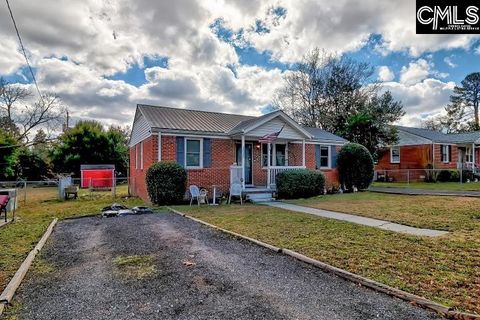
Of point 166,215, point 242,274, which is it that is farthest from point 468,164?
point 242,274

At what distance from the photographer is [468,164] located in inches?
1054

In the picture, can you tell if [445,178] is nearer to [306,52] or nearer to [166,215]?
[306,52]

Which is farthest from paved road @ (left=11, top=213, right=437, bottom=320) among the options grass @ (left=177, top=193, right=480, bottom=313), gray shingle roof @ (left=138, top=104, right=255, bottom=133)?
gray shingle roof @ (left=138, top=104, right=255, bottom=133)

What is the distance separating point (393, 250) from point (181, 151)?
31.0 feet

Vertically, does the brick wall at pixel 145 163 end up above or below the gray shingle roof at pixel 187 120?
below

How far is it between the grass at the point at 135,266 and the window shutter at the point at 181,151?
7768 millimetres

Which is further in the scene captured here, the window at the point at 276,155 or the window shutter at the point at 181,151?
the window at the point at 276,155

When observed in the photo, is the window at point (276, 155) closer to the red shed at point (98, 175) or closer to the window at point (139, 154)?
the window at point (139, 154)

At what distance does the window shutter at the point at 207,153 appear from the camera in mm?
13180

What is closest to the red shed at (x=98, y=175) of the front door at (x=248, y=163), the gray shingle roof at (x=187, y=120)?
the gray shingle roof at (x=187, y=120)

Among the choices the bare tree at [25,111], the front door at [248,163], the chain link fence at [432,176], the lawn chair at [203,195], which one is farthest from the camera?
the bare tree at [25,111]

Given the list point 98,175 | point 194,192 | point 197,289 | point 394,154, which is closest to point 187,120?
point 194,192

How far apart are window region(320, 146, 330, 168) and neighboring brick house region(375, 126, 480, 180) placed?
9353mm

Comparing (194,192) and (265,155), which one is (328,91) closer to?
(265,155)
